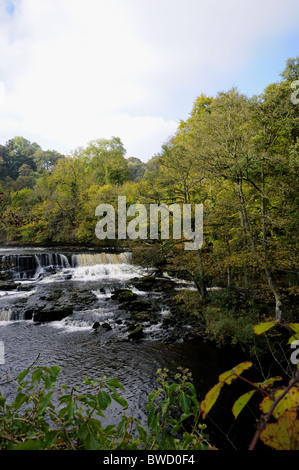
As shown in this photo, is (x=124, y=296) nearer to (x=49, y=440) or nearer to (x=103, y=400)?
(x=103, y=400)

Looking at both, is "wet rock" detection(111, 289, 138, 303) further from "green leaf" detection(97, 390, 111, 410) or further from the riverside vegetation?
"green leaf" detection(97, 390, 111, 410)

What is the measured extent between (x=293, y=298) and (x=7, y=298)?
48.0ft

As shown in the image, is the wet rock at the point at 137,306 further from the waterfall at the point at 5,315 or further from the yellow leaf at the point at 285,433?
the yellow leaf at the point at 285,433

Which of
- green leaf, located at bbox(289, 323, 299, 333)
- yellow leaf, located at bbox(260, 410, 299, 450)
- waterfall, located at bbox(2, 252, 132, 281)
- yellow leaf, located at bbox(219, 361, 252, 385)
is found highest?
green leaf, located at bbox(289, 323, 299, 333)

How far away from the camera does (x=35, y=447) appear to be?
3.28 ft

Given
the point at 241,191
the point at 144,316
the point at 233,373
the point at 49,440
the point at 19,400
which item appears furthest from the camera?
the point at 144,316

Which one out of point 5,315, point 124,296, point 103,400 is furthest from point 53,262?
point 103,400

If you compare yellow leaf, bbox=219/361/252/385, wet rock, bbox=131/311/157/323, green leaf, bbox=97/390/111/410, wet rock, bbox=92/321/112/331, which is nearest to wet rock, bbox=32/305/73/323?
wet rock, bbox=92/321/112/331

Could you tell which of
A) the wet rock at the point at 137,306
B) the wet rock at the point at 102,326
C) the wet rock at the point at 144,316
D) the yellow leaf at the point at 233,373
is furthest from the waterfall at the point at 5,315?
the yellow leaf at the point at 233,373

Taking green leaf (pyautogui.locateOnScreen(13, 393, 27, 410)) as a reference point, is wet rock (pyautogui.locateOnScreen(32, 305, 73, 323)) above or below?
below

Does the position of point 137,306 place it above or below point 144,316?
above

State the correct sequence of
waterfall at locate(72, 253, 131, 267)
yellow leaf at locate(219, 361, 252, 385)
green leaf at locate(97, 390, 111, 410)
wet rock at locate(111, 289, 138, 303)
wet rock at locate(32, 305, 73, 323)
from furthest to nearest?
waterfall at locate(72, 253, 131, 267) < wet rock at locate(111, 289, 138, 303) < wet rock at locate(32, 305, 73, 323) < green leaf at locate(97, 390, 111, 410) < yellow leaf at locate(219, 361, 252, 385)

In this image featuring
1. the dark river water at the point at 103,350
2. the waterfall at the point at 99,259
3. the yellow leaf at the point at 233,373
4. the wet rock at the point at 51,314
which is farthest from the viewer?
the waterfall at the point at 99,259

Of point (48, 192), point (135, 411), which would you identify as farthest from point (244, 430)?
point (48, 192)
